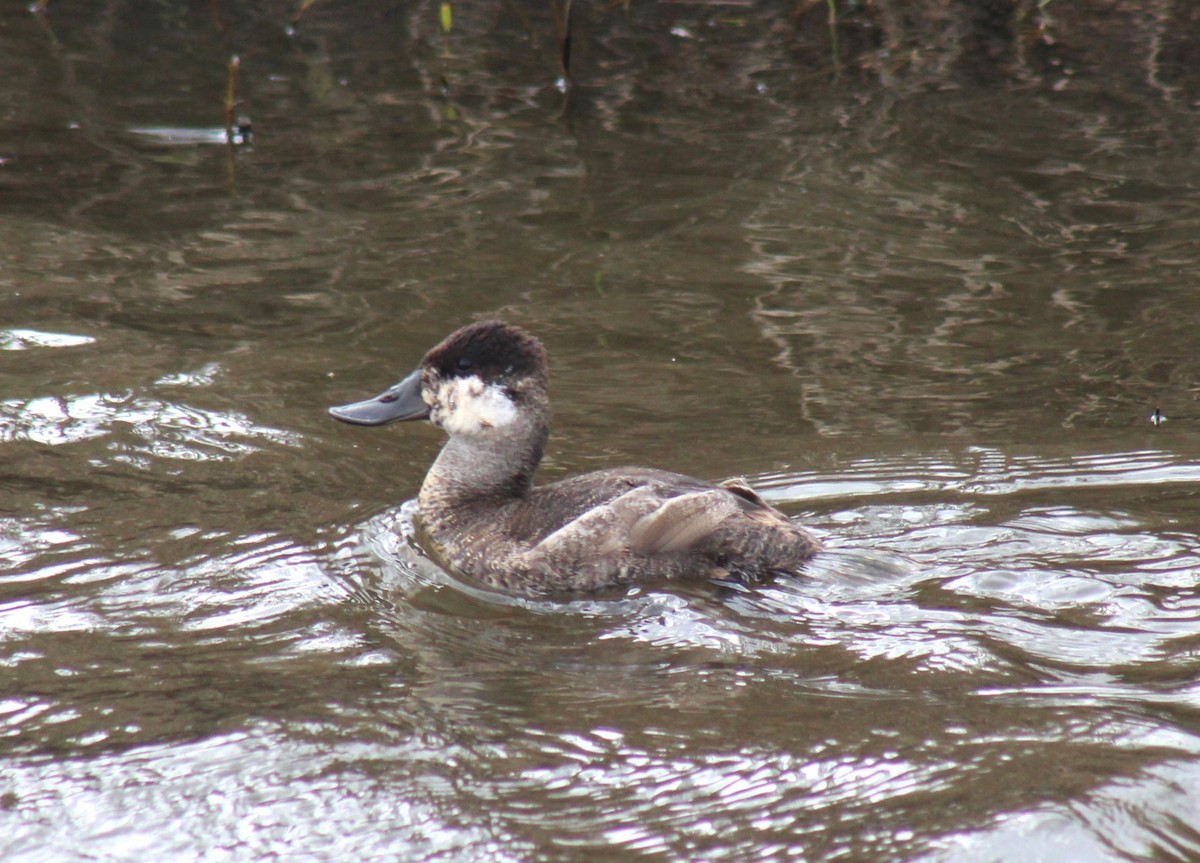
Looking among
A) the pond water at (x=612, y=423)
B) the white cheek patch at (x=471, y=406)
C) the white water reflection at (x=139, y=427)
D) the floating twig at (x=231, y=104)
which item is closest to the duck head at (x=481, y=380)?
the white cheek patch at (x=471, y=406)

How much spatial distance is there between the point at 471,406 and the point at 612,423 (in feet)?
3.20

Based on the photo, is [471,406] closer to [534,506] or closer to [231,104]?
[534,506]

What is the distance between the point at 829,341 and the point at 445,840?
13.4 feet

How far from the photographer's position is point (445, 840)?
3.57 meters

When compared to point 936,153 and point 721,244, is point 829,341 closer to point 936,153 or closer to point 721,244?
point 721,244

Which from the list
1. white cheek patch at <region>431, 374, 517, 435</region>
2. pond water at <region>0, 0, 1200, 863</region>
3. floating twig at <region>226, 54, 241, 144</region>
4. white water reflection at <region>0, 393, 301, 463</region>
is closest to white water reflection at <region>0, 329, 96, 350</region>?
pond water at <region>0, 0, 1200, 863</region>

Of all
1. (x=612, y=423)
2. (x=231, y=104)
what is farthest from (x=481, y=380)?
(x=231, y=104)

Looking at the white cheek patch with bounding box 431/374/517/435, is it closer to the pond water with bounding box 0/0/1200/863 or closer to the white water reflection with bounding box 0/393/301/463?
the pond water with bounding box 0/0/1200/863

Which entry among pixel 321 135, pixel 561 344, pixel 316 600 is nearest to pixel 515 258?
pixel 561 344

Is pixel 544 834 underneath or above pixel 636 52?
underneath

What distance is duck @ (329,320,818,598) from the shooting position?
5117 millimetres

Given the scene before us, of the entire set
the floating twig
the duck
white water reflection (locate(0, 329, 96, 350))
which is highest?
the floating twig

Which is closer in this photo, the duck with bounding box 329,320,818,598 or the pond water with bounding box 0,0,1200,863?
the pond water with bounding box 0,0,1200,863

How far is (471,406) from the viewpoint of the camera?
5.68m
